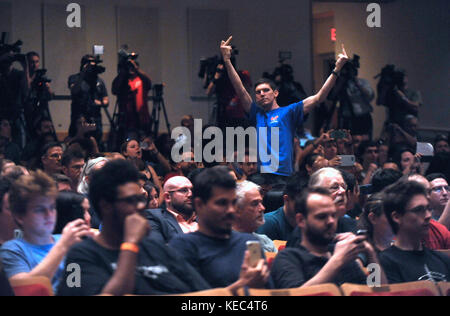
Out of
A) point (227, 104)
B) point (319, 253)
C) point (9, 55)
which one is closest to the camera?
point (319, 253)

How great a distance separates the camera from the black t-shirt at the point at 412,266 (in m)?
2.89

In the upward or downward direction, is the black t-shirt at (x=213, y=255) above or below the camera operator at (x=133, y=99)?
below

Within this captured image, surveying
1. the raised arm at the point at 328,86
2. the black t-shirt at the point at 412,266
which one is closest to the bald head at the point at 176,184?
the raised arm at the point at 328,86

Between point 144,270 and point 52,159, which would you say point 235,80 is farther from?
point 144,270

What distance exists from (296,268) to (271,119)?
204 cm

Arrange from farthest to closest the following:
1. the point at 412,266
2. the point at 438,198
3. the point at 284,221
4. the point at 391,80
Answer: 1. the point at 391,80
2. the point at 438,198
3. the point at 284,221
4. the point at 412,266

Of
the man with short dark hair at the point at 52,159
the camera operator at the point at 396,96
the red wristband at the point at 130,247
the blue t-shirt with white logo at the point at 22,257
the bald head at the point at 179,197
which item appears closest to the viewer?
the red wristband at the point at 130,247

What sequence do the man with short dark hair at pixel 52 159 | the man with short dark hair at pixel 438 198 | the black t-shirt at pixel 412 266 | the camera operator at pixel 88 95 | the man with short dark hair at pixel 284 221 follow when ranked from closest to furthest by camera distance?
1. the black t-shirt at pixel 412 266
2. the man with short dark hair at pixel 284 221
3. the man with short dark hair at pixel 438 198
4. the man with short dark hair at pixel 52 159
5. the camera operator at pixel 88 95

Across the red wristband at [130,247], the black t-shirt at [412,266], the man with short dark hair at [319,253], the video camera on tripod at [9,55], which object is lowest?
the black t-shirt at [412,266]

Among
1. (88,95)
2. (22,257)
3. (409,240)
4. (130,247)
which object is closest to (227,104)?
(88,95)

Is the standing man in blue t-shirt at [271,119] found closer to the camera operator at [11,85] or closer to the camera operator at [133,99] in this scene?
the camera operator at [11,85]

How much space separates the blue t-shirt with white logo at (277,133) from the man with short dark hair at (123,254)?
2.23 metres

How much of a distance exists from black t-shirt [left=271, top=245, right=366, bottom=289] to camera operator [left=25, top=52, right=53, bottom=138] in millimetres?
4641

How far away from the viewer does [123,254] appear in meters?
2.23
